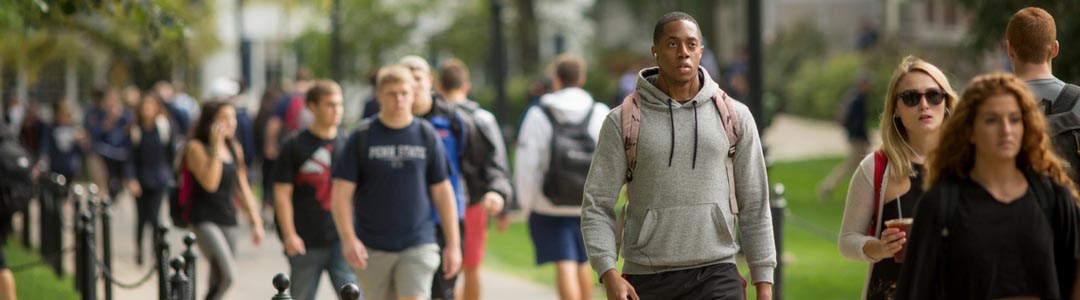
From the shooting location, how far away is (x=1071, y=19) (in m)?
13.9

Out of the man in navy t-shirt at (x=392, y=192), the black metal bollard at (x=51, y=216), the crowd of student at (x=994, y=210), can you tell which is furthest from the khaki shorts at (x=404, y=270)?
the black metal bollard at (x=51, y=216)

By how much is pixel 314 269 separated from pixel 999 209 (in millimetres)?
5068

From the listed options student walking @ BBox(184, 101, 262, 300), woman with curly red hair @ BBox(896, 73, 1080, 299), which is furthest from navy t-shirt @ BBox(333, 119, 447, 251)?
woman with curly red hair @ BBox(896, 73, 1080, 299)

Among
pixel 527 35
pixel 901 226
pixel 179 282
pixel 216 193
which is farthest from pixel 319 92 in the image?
pixel 527 35

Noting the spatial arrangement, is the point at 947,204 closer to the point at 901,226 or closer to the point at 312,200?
the point at 901,226

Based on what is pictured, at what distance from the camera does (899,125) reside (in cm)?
570

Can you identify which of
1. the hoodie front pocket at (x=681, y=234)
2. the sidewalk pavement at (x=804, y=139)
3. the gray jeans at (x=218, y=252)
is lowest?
the sidewalk pavement at (x=804, y=139)

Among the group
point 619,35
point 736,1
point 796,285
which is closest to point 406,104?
point 796,285

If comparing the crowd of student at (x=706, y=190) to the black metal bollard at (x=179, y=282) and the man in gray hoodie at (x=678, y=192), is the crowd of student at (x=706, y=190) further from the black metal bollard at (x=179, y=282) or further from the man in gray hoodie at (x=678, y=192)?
the black metal bollard at (x=179, y=282)

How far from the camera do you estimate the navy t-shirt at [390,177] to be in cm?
807

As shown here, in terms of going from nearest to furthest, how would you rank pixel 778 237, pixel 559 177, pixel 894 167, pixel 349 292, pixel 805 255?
pixel 894 167, pixel 349 292, pixel 559 177, pixel 778 237, pixel 805 255

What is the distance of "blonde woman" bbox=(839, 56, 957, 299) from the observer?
5547 mm

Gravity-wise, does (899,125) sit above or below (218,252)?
above

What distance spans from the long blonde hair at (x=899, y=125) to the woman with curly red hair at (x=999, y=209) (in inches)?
38.8
